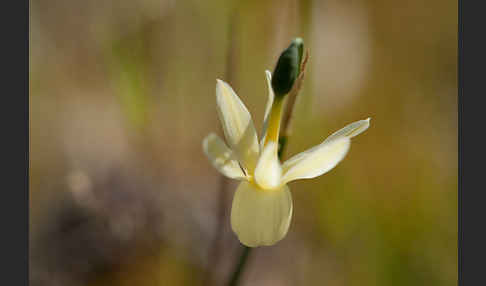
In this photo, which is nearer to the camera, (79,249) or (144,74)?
(79,249)

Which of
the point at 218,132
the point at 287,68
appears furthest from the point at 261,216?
the point at 218,132

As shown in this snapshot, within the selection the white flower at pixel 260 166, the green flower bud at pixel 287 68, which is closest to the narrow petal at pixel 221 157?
the white flower at pixel 260 166

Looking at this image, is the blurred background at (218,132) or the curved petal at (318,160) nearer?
the curved petal at (318,160)

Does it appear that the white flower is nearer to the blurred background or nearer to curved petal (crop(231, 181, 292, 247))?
curved petal (crop(231, 181, 292, 247))

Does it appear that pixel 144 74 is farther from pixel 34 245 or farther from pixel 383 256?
pixel 383 256

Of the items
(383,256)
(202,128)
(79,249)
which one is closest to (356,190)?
(383,256)

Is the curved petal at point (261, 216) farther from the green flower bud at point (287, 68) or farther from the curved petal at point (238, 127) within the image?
the green flower bud at point (287, 68)

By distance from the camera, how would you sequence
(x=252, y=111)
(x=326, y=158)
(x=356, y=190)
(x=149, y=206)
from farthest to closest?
(x=252, y=111) → (x=356, y=190) → (x=149, y=206) → (x=326, y=158)

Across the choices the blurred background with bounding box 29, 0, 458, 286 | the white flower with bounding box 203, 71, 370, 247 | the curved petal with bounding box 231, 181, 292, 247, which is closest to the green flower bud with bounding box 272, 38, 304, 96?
the white flower with bounding box 203, 71, 370, 247
